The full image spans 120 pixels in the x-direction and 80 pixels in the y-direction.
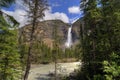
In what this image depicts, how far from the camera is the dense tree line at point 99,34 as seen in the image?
1126 inches

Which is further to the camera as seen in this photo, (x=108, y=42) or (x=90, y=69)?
(x=90, y=69)

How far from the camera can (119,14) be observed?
2727cm

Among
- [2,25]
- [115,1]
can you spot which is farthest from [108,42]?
[2,25]

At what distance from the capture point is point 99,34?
107ft

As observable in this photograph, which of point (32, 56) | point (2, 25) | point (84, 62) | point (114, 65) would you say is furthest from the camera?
point (84, 62)

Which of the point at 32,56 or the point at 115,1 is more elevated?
the point at 115,1

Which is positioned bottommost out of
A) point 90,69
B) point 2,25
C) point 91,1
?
point 90,69

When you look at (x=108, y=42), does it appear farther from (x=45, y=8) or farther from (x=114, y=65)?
(x=114, y=65)

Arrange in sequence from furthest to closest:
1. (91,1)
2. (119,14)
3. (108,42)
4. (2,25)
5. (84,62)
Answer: (84,62) < (91,1) < (108,42) < (119,14) < (2,25)

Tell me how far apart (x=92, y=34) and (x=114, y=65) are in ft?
56.9

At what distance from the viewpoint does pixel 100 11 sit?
107 ft

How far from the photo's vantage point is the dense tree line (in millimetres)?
28594

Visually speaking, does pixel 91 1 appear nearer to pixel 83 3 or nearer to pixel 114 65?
pixel 83 3

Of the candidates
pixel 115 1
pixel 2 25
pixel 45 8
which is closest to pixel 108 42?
pixel 115 1
